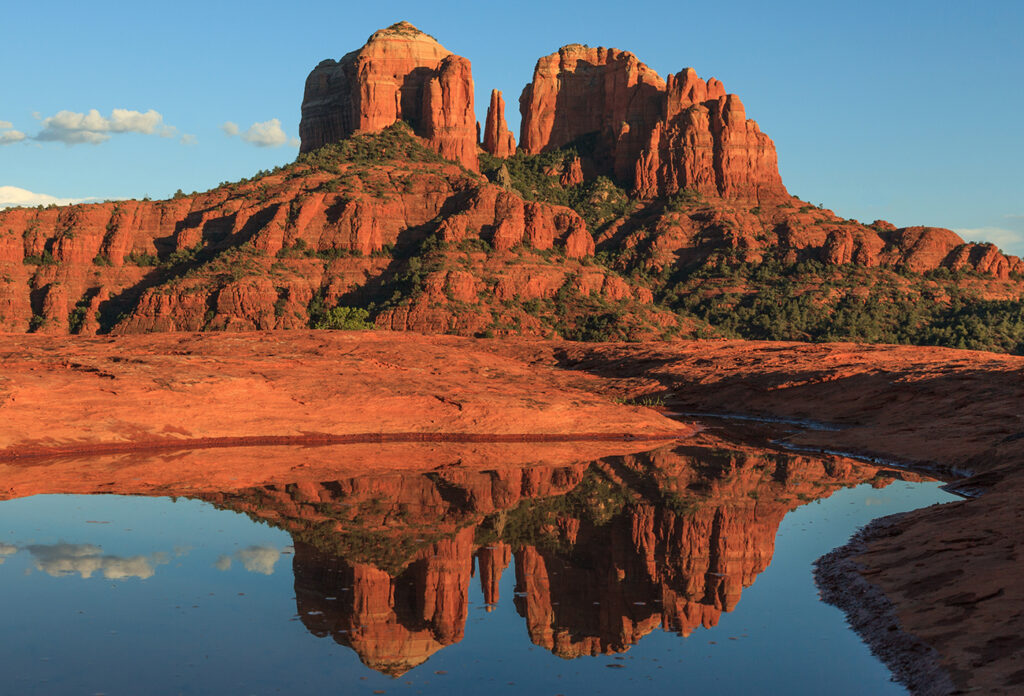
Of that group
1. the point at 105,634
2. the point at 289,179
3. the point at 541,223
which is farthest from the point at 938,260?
the point at 105,634

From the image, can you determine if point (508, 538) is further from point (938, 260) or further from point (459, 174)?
point (938, 260)

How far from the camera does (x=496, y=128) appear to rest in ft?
461

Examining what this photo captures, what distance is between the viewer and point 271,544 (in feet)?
58.1

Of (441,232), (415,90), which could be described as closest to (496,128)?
(415,90)

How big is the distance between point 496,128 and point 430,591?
131165 millimetres

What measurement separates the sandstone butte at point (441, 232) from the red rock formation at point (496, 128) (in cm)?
35

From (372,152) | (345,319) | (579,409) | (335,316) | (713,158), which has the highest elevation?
(713,158)

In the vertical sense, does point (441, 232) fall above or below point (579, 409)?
above

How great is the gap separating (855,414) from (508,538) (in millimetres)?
26554

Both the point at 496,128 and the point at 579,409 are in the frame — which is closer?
the point at 579,409

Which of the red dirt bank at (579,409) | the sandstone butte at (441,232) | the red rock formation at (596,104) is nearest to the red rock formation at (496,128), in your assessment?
the sandstone butte at (441,232)

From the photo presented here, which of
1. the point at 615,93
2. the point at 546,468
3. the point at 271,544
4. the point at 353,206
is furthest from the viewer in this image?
the point at 615,93

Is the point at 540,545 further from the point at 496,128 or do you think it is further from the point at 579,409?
the point at 496,128

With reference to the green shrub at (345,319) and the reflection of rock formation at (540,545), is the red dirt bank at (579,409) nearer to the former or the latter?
the reflection of rock formation at (540,545)
